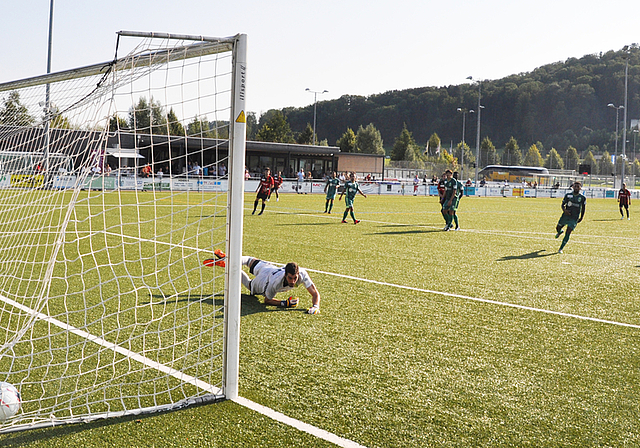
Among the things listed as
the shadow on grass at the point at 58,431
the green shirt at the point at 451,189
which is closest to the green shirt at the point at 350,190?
the green shirt at the point at 451,189

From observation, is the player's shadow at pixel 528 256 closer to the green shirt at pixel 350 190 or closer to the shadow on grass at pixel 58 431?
the green shirt at pixel 350 190

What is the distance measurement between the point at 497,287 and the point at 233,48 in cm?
570

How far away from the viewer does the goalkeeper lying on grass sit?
614 centimetres

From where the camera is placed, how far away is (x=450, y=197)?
52.6 ft

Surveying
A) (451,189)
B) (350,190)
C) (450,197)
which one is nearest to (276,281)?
(450,197)

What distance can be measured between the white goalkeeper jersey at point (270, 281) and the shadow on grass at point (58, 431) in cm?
282

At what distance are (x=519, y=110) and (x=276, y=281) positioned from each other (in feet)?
521

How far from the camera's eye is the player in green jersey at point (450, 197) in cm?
1605

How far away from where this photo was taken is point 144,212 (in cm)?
1962

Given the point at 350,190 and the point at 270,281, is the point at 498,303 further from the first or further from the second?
the point at 350,190

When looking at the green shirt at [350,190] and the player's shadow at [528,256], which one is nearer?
the player's shadow at [528,256]

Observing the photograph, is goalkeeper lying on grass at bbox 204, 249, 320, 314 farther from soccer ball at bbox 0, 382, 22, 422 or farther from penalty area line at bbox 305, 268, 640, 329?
soccer ball at bbox 0, 382, 22, 422

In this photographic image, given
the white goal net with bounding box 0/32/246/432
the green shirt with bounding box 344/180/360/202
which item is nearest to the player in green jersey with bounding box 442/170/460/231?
the green shirt with bounding box 344/180/360/202

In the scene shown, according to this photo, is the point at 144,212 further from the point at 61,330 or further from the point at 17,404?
the point at 17,404
